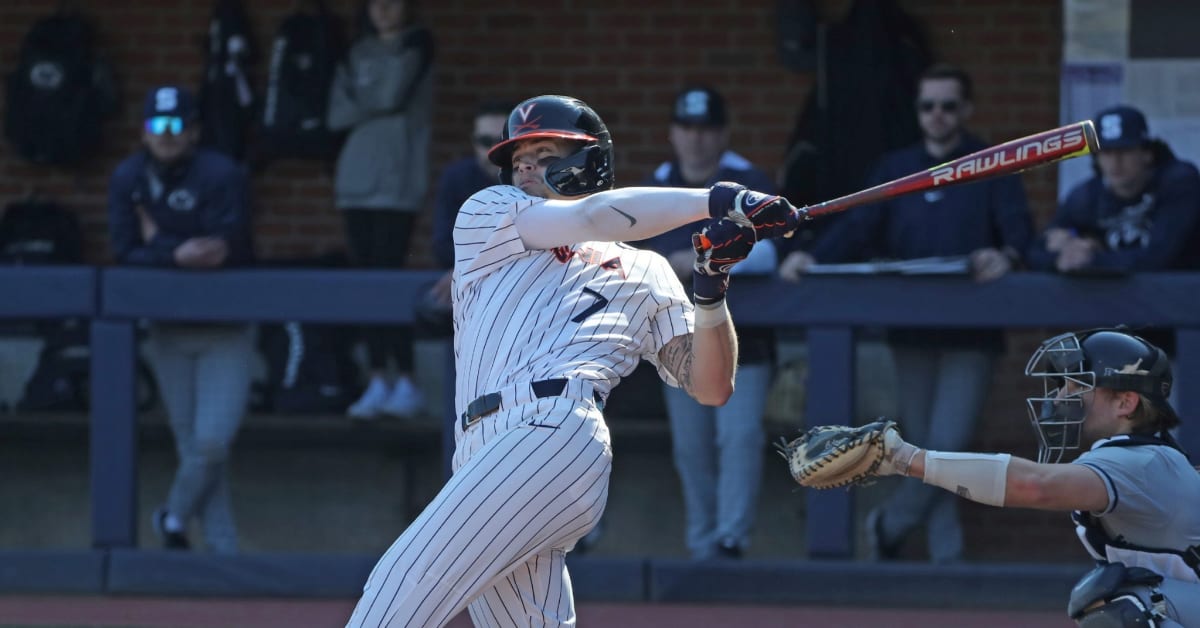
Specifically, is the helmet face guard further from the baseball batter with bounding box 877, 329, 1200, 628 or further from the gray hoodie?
the gray hoodie

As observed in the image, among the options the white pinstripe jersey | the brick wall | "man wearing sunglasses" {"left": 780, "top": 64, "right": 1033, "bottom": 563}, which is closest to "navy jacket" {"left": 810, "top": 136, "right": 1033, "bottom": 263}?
"man wearing sunglasses" {"left": 780, "top": 64, "right": 1033, "bottom": 563}

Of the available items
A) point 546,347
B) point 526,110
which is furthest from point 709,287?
point 526,110

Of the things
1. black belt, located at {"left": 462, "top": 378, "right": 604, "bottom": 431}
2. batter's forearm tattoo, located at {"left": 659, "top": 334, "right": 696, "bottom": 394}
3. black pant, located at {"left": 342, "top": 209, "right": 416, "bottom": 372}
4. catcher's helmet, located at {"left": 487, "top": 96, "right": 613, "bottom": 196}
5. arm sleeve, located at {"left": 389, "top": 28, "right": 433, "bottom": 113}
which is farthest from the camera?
black pant, located at {"left": 342, "top": 209, "right": 416, "bottom": 372}

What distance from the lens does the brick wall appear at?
7.73 metres

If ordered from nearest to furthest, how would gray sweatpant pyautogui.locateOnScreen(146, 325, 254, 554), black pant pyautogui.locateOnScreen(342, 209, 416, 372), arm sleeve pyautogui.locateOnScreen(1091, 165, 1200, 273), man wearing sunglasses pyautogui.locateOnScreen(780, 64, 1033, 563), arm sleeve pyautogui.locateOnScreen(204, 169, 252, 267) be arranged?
arm sleeve pyautogui.locateOnScreen(1091, 165, 1200, 273), man wearing sunglasses pyautogui.locateOnScreen(780, 64, 1033, 563), gray sweatpant pyautogui.locateOnScreen(146, 325, 254, 554), arm sleeve pyautogui.locateOnScreen(204, 169, 252, 267), black pant pyautogui.locateOnScreen(342, 209, 416, 372)

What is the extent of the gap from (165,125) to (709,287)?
349 cm

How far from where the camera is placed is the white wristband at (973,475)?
3.36 m

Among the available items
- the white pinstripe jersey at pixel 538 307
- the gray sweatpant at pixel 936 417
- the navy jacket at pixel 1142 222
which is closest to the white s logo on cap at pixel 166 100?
the gray sweatpant at pixel 936 417

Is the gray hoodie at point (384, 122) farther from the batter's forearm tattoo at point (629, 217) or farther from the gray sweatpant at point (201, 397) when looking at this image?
the batter's forearm tattoo at point (629, 217)

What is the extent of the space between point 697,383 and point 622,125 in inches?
167

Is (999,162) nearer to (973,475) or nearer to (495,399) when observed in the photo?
(973,475)

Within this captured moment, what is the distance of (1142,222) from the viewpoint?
6188mm

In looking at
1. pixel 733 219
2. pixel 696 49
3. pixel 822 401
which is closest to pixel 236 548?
pixel 822 401

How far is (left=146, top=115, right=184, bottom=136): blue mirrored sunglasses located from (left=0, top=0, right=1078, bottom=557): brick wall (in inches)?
59.4
